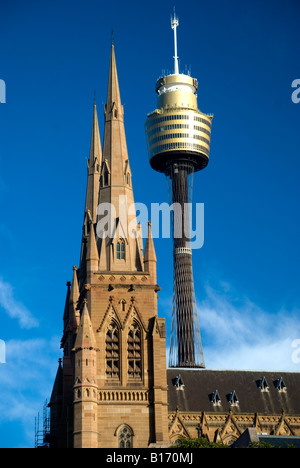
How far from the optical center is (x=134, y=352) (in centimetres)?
10850

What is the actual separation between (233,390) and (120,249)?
3509 cm

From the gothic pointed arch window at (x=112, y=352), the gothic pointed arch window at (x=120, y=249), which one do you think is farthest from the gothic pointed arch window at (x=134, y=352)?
the gothic pointed arch window at (x=120, y=249)

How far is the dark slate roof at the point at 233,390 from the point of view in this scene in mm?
138500

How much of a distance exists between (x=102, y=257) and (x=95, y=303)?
16.7ft

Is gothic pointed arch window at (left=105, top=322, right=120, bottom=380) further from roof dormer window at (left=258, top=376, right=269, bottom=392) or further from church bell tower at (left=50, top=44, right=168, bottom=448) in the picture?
roof dormer window at (left=258, top=376, right=269, bottom=392)

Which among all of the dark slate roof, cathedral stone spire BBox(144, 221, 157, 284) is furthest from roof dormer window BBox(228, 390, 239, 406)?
cathedral stone spire BBox(144, 221, 157, 284)

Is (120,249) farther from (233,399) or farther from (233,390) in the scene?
(233,390)

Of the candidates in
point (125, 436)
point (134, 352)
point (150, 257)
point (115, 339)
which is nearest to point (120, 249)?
point (150, 257)

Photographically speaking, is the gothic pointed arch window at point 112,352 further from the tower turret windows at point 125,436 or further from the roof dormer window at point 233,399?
the roof dormer window at point 233,399

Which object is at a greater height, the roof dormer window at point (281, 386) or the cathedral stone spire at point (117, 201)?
the cathedral stone spire at point (117, 201)

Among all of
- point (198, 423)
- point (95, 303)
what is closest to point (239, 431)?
point (198, 423)

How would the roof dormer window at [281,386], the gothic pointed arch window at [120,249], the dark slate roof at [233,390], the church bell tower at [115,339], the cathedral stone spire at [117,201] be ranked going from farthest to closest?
the roof dormer window at [281,386] < the dark slate roof at [233,390] < the gothic pointed arch window at [120,249] < the cathedral stone spire at [117,201] < the church bell tower at [115,339]

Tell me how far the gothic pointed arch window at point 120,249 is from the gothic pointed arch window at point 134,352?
7.18 meters

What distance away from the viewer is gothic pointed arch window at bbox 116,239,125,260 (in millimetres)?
112688
